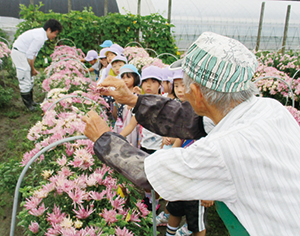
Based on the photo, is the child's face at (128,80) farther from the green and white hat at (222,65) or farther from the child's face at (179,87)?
the green and white hat at (222,65)

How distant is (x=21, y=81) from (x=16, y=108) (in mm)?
644

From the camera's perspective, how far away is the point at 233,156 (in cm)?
80

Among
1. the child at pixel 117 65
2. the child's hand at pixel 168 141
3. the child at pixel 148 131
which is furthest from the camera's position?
the child at pixel 117 65

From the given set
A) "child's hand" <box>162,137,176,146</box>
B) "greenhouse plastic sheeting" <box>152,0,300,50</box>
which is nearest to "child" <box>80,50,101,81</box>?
"child's hand" <box>162,137,176,146</box>

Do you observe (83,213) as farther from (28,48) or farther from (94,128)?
(28,48)

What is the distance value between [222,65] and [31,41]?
5.08 m

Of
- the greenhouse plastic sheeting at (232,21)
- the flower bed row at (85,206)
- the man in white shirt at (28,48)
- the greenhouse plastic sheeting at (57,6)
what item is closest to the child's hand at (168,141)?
the flower bed row at (85,206)

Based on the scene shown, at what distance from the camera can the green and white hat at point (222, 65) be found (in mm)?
923

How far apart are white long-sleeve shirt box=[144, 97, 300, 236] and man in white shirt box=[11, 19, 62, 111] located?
4996 mm

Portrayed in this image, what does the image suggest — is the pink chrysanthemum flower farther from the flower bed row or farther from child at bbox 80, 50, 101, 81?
child at bbox 80, 50, 101, 81

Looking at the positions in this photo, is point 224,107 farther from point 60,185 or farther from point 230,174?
point 60,185

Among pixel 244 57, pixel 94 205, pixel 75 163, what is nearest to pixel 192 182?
pixel 244 57

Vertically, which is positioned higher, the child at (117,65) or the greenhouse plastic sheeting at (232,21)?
the greenhouse plastic sheeting at (232,21)

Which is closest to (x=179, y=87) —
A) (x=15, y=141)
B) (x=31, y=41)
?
(x=15, y=141)
